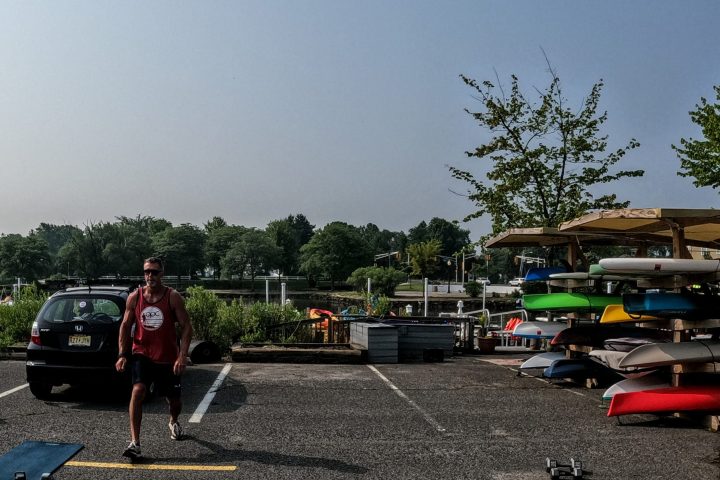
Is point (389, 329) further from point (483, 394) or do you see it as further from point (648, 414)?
point (648, 414)

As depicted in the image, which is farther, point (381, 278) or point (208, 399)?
point (381, 278)

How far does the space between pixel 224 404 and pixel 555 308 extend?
6264 millimetres

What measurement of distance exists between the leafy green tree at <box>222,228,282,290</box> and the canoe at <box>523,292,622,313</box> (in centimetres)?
9348

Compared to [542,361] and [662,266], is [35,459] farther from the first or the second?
[542,361]

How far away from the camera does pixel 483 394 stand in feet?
33.8

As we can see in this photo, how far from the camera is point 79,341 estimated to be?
29.3 feet

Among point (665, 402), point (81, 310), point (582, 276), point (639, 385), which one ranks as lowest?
point (665, 402)

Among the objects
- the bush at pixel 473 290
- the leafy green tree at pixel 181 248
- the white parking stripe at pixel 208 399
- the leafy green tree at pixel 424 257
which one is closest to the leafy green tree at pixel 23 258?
the leafy green tree at pixel 181 248

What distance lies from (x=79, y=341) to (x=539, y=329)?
8442 millimetres

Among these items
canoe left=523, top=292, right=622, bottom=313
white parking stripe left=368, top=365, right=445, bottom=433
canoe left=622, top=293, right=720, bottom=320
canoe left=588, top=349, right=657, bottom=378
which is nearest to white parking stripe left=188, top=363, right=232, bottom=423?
white parking stripe left=368, top=365, right=445, bottom=433

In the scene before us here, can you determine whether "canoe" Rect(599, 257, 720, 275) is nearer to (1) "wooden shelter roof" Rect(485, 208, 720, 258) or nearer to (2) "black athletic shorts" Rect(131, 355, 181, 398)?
(1) "wooden shelter roof" Rect(485, 208, 720, 258)

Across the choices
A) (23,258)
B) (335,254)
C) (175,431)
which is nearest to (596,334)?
(175,431)

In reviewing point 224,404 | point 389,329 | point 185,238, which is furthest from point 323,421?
point 185,238

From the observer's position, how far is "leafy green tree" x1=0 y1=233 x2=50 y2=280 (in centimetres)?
10688
